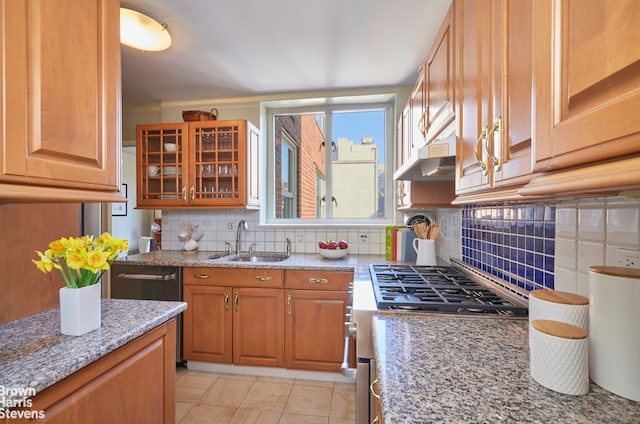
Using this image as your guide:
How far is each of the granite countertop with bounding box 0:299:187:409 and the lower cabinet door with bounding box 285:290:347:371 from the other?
3.77ft

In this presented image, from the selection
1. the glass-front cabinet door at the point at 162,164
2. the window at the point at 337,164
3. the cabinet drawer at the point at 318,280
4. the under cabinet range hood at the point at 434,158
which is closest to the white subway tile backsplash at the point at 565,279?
the under cabinet range hood at the point at 434,158

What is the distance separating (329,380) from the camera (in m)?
2.28

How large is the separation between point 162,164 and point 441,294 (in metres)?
2.62

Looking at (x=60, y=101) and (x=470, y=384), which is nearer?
(x=470, y=384)

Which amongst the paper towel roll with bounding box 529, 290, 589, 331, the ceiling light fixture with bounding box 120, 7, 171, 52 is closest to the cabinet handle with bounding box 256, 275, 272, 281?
the ceiling light fixture with bounding box 120, 7, 171, 52

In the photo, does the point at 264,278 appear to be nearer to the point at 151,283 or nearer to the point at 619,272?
the point at 151,283

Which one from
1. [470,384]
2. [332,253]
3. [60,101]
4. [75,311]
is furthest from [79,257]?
[332,253]

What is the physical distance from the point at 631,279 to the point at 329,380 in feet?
7.04

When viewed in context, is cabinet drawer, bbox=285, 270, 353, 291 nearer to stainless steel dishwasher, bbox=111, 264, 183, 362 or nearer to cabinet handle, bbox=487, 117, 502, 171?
stainless steel dishwasher, bbox=111, 264, 183, 362

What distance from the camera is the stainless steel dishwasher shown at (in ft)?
7.85

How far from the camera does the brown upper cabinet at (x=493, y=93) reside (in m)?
0.70

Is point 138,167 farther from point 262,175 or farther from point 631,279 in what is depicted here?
point 631,279

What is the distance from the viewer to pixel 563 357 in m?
0.61

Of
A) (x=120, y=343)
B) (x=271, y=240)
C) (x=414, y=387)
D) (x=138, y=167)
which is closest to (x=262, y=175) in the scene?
(x=271, y=240)
